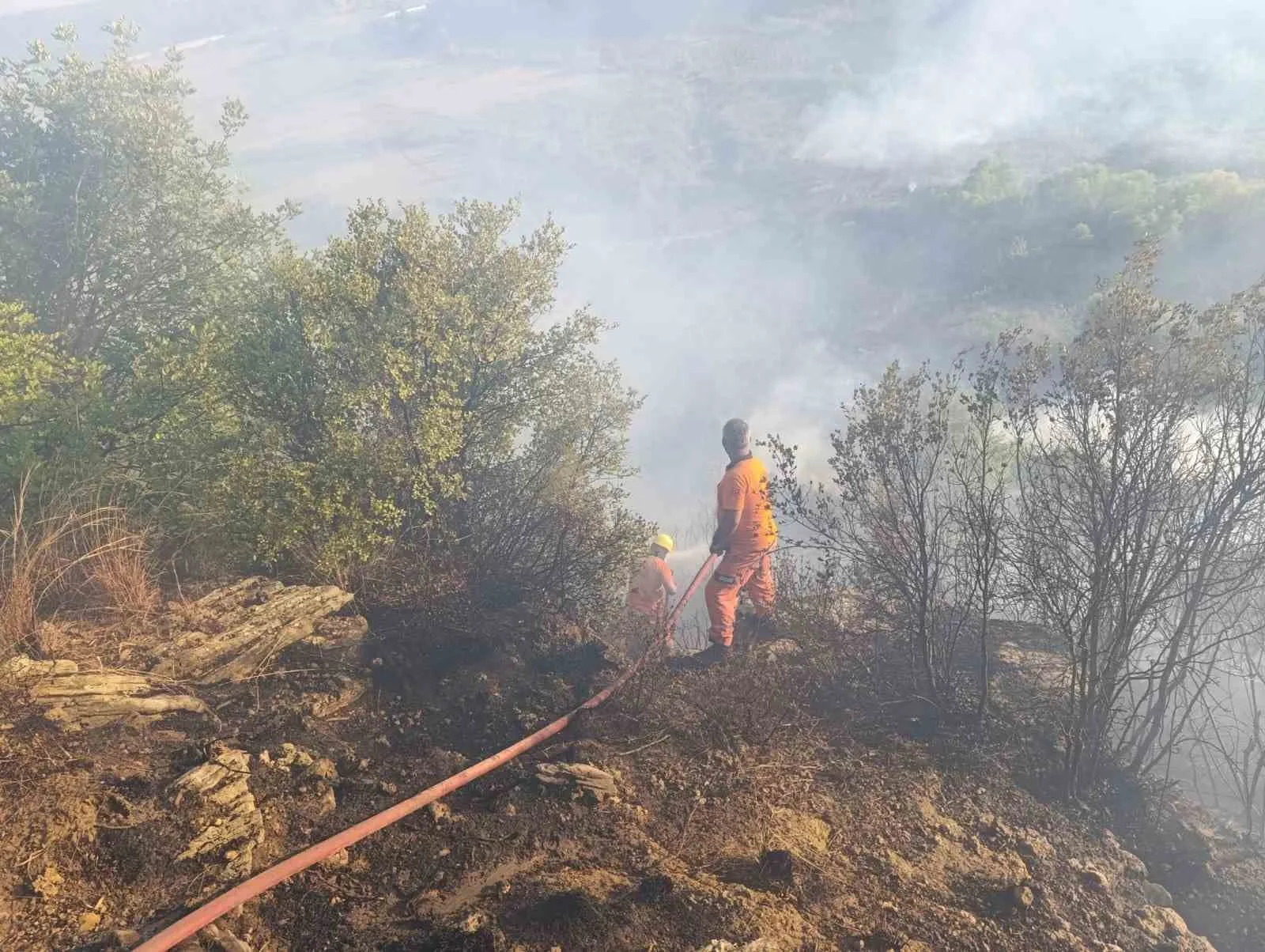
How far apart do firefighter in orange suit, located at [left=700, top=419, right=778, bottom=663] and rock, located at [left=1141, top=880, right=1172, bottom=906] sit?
10.6 feet

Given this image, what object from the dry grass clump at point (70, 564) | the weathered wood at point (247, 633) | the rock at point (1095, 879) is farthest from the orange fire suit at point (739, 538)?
the dry grass clump at point (70, 564)

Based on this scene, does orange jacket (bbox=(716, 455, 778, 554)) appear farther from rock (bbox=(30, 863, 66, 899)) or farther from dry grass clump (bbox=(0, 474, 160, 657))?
rock (bbox=(30, 863, 66, 899))

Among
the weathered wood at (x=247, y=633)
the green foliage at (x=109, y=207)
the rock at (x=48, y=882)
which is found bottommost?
the rock at (x=48, y=882)

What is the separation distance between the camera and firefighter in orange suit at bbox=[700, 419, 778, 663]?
21.4 ft

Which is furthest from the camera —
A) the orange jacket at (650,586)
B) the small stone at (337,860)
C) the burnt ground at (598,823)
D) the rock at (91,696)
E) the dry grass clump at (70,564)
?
the orange jacket at (650,586)

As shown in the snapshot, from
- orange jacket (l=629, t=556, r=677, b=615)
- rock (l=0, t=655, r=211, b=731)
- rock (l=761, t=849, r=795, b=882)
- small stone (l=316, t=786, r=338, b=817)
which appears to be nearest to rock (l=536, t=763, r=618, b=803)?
rock (l=761, t=849, r=795, b=882)

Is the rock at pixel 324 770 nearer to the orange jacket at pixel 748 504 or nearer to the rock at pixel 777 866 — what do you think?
the rock at pixel 777 866

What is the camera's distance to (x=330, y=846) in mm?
3412

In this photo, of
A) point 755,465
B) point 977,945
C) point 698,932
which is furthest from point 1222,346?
point 698,932

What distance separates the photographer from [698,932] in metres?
3.15

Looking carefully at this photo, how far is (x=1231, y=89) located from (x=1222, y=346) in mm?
42594

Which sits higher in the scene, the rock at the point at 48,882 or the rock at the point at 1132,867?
the rock at the point at 1132,867

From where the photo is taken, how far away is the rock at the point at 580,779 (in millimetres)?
4254

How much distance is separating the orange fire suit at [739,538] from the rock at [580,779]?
7.94 ft
